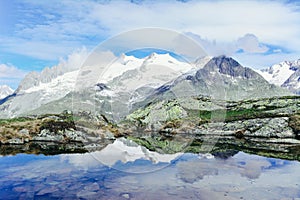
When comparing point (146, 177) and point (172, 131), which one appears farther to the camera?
point (172, 131)

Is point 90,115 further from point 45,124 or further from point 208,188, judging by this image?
point 208,188

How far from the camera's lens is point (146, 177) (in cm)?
3831

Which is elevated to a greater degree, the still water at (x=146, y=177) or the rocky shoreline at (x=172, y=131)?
the rocky shoreline at (x=172, y=131)

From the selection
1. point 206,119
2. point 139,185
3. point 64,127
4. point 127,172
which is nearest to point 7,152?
point 64,127

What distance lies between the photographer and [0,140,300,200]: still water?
31234mm

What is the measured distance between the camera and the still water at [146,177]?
3123cm

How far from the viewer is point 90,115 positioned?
312 ft

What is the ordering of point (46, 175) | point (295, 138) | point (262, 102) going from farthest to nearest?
point (262, 102) → point (295, 138) → point (46, 175)

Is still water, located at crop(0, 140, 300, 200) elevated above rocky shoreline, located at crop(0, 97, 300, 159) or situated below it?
below

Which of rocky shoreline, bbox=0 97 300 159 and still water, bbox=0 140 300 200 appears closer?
still water, bbox=0 140 300 200

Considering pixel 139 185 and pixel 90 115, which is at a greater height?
pixel 90 115

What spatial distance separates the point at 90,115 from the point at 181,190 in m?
66.0

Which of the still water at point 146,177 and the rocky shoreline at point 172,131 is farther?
the rocky shoreline at point 172,131

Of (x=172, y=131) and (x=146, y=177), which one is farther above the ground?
(x=172, y=131)
